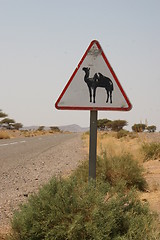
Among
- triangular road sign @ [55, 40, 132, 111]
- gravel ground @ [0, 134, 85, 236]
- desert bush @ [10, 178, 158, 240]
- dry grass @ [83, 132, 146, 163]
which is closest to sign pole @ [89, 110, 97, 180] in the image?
triangular road sign @ [55, 40, 132, 111]

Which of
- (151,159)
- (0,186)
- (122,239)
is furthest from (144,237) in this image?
(151,159)

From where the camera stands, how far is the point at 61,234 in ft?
11.8

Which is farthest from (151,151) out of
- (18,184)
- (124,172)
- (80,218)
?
(80,218)

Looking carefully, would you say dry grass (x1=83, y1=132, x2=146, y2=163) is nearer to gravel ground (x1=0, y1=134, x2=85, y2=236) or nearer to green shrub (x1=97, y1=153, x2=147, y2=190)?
green shrub (x1=97, y1=153, x2=147, y2=190)

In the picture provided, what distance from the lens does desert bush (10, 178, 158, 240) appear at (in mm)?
3574

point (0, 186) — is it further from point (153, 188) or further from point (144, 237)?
point (144, 237)

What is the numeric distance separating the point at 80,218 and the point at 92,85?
2.01m

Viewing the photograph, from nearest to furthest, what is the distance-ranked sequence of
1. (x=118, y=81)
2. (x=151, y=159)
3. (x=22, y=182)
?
(x=118, y=81) < (x=22, y=182) < (x=151, y=159)

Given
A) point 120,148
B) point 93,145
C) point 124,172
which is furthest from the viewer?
point 120,148

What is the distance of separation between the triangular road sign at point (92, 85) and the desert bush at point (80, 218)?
1228 mm

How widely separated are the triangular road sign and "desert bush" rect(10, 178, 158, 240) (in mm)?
1228

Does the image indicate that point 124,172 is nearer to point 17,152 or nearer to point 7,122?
point 17,152

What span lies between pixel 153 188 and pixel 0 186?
3548 mm

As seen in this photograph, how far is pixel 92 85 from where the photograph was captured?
506 centimetres
